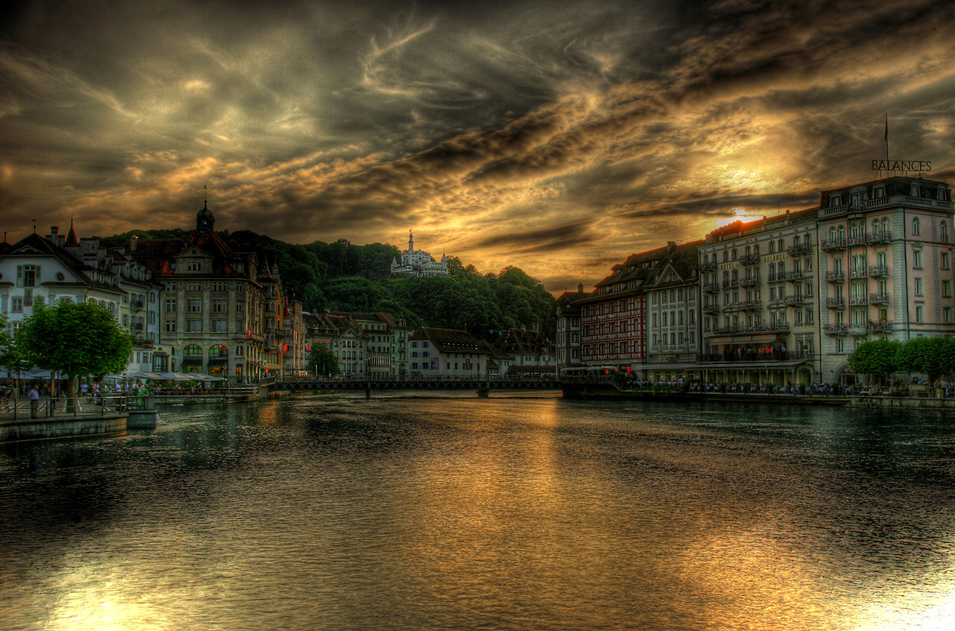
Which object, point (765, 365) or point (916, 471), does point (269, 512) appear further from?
point (765, 365)

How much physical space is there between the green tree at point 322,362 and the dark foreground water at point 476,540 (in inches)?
4488

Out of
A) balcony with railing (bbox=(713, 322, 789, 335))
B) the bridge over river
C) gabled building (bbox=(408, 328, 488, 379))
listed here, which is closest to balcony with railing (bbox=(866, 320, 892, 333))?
balcony with railing (bbox=(713, 322, 789, 335))

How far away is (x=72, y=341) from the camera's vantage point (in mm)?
52656

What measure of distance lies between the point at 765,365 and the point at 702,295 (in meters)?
17.6

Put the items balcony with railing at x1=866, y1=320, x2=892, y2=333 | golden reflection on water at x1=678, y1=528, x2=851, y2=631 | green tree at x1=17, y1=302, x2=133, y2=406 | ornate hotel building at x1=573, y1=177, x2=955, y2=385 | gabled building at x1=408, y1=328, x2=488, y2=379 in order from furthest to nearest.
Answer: gabled building at x1=408, y1=328, x2=488, y2=379 → ornate hotel building at x1=573, y1=177, x2=955, y2=385 → balcony with railing at x1=866, y1=320, x2=892, y2=333 → green tree at x1=17, y1=302, x2=133, y2=406 → golden reflection on water at x1=678, y1=528, x2=851, y2=631

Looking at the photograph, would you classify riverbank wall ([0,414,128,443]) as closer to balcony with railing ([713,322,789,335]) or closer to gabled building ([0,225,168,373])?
gabled building ([0,225,168,373])

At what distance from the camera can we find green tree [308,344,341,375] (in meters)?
144

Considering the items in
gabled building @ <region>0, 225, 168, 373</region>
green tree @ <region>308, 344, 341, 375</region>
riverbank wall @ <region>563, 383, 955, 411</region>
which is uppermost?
gabled building @ <region>0, 225, 168, 373</region>

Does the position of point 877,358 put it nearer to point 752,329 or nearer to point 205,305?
point 752,329

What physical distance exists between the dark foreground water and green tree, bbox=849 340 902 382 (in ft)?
125

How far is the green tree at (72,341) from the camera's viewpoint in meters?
52.4

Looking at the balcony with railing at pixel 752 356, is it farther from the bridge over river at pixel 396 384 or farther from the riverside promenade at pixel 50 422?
the riverside promenade at pixel 50 422

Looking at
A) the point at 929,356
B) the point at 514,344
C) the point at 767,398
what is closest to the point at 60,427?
the point at 929,356

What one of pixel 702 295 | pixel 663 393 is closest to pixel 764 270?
pixel 702 295
